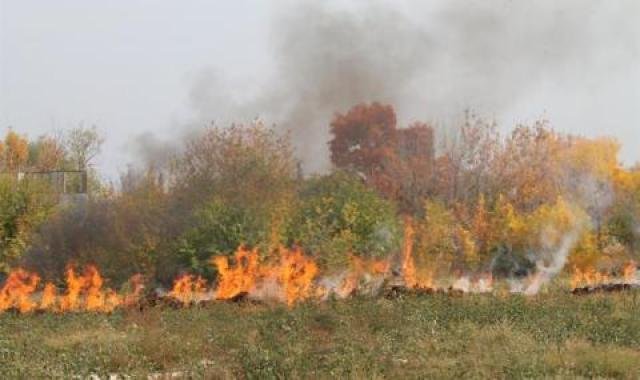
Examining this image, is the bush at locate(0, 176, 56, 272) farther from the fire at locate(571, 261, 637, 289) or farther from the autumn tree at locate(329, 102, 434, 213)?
the fire at locate(571, 261, 637, 289)

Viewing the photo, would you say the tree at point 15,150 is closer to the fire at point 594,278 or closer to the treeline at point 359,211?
the treeline at point 359,211

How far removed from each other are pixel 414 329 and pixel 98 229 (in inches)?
531

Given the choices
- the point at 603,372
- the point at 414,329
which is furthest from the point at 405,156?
the point at 603,372

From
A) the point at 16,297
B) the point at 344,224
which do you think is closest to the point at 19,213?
the point at 16,297

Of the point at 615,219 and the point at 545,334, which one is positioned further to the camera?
the point at 615,219

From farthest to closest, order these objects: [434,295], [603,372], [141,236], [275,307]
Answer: [141,236] → [434,295] → [275,307] → [603,372]

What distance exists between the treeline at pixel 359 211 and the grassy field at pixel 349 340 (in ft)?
23.1

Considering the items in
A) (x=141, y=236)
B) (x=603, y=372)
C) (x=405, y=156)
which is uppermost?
(x=405, y=156)

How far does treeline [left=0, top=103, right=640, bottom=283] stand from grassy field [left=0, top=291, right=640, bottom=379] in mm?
7032

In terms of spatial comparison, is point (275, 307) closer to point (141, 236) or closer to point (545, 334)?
point (545, 334)

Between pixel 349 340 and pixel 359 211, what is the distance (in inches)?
506

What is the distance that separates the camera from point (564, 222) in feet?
86.2

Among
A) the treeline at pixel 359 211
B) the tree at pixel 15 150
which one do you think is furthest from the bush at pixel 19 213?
the tree at pixel 15 150

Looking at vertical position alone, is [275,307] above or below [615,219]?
below
